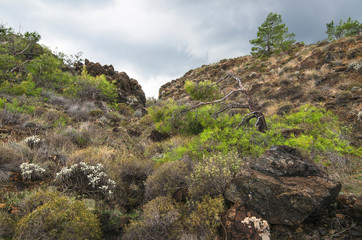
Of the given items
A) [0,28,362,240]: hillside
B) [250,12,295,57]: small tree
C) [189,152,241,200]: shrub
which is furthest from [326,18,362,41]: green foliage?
[189,152,241,200]: shrub

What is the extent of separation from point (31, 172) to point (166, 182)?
287 cm

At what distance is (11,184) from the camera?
11.6ft

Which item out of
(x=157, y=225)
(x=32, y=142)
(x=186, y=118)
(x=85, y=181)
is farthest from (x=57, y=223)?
(x=186, y=118)

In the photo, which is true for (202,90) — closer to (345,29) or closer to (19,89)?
(19,89)

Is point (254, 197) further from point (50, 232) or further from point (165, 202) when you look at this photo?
point (50, 232)

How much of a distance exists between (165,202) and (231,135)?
8.82 ft

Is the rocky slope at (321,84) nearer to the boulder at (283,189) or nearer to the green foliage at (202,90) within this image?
the green foliage at (202,90)

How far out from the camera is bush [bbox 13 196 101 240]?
211cm

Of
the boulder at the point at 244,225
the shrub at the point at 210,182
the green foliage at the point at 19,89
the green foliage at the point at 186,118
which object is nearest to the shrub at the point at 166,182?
the shrub at the point at 210,182

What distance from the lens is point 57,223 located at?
89.4 inches

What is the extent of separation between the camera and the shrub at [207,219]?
2486 millimetres

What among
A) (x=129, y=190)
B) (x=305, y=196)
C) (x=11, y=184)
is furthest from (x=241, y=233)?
(x=11, y=184)

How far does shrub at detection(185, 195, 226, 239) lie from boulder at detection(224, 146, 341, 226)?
244 millimetres

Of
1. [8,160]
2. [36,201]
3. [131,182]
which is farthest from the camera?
[131,182]
